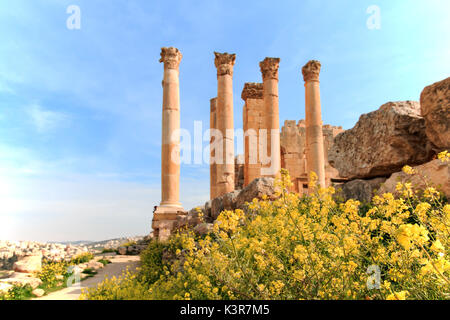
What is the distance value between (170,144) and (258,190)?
8.81m

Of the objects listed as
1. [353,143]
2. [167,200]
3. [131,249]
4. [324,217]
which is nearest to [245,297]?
[324,217]

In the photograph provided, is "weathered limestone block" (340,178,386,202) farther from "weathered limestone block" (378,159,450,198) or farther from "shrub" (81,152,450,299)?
"shrub" (81,152,450,299)

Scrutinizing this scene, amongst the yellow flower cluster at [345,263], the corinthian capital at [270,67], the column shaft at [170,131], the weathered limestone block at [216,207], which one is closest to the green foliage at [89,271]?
the column shaft at [170,131]

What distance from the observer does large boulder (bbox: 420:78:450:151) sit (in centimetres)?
479

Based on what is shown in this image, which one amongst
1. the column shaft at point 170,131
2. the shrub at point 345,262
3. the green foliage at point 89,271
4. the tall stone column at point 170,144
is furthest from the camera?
the column shaft at point 170,131

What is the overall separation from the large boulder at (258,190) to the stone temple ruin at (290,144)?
0.03 metres

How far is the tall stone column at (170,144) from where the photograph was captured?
Result: 16594 millimetres

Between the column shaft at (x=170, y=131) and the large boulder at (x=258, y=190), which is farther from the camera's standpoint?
the column shaft at (x=170, y=131)

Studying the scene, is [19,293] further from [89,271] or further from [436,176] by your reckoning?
[436,176]

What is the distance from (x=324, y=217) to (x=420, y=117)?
124 inches

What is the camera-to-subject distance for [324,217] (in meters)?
4.16

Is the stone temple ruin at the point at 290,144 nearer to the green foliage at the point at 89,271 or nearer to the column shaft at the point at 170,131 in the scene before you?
the column shaft at the point at 170,131

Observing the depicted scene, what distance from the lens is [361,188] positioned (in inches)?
255
